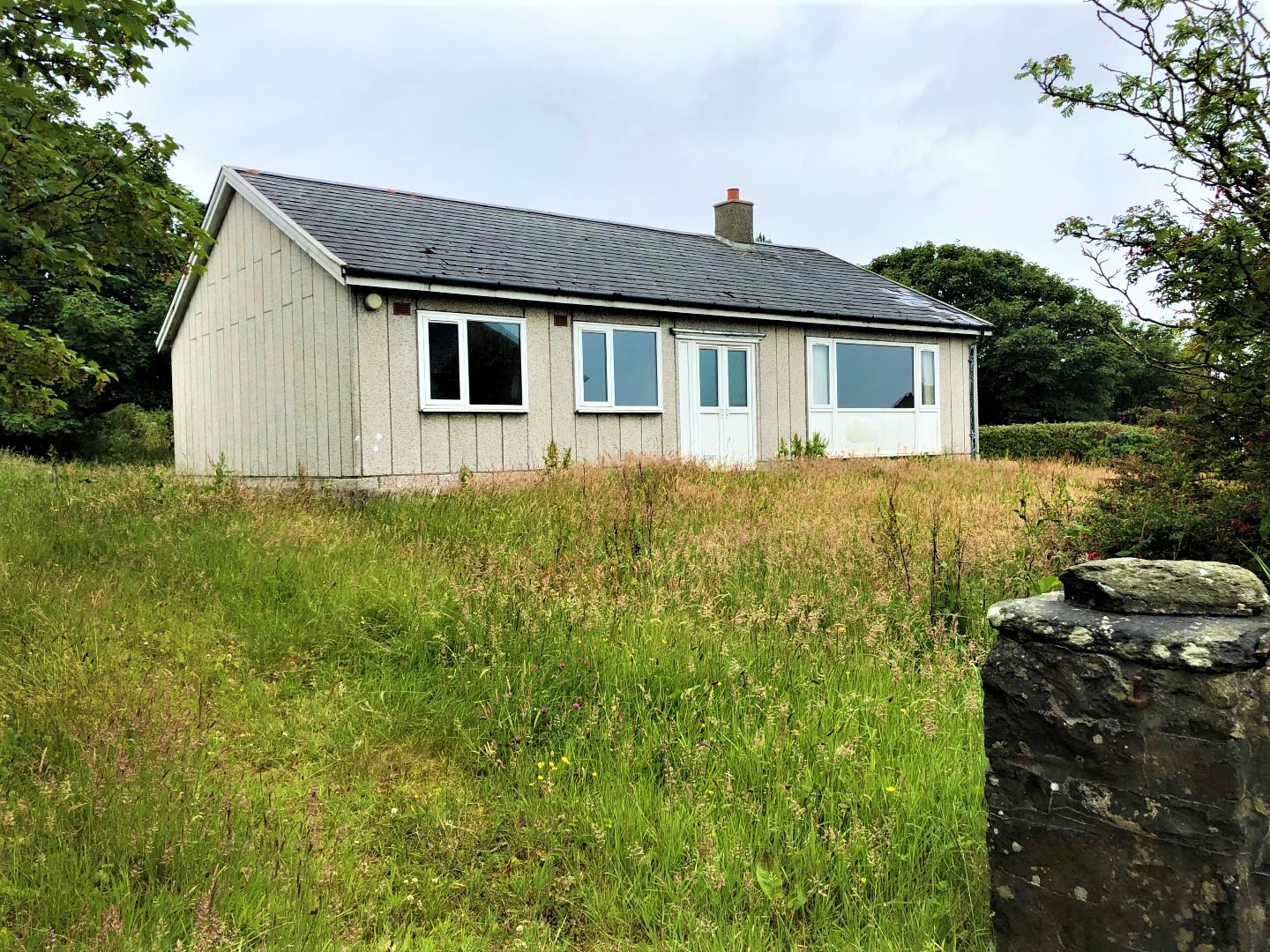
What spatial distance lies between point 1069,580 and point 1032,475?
1111cm

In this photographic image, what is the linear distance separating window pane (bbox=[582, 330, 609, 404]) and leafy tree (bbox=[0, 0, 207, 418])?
748cm

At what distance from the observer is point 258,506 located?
8.14 metres

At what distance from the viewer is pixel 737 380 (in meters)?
15.3

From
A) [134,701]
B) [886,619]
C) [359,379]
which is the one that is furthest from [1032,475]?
[134,701]

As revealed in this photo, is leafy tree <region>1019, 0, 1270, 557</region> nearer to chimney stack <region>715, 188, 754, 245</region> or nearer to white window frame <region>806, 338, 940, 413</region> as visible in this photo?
white window frame <region>806, 338, 940, 413</region>

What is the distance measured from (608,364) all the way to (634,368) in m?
0.57

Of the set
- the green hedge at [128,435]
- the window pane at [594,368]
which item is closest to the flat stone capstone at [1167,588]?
→ the window pane at [594,368]

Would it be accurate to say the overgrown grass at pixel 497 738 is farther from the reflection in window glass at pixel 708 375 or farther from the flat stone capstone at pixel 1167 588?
the reflection in window glass at pixel 708 375

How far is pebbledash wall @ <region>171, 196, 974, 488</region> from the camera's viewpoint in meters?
11.5

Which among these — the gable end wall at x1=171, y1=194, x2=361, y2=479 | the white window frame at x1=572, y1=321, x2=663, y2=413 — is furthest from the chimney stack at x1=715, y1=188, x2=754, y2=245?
the gable end wall at x1=171, y1=194, x2=361, y2=479

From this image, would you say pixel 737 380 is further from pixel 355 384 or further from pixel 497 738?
pixel 497 738

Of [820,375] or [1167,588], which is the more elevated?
[820,375]

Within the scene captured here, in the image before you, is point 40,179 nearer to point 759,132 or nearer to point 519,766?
point 519,766

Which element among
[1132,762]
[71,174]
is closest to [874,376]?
[71,174]
